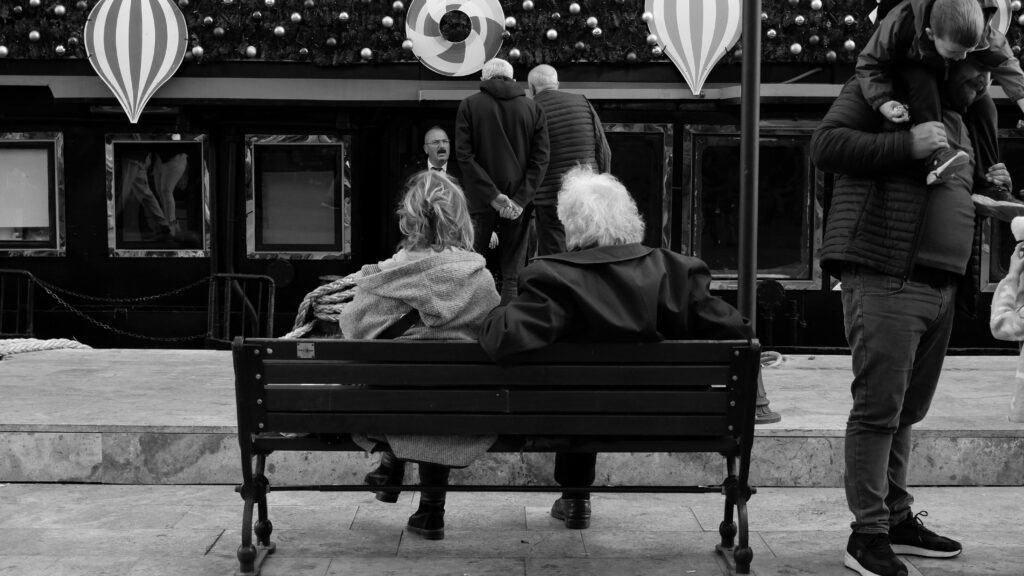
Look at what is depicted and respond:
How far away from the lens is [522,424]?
4246mm

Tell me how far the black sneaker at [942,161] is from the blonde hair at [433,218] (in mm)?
1610

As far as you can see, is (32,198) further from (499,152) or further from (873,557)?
(873,557)

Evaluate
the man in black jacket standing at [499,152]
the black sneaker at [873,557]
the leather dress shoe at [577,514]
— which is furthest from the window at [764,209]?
the black sneaker at [873,557]

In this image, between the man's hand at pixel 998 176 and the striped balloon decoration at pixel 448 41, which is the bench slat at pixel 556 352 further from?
the striped balloon decoration at pixel 448 41

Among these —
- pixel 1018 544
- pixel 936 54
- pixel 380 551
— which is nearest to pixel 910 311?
pixel 936 54

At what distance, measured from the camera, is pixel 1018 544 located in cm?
473

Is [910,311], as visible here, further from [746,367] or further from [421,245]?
A: [421,245]

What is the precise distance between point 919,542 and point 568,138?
402 cm

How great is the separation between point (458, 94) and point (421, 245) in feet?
16.0

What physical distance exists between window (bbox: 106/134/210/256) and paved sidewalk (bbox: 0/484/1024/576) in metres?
4.87

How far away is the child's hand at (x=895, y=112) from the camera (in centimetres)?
412

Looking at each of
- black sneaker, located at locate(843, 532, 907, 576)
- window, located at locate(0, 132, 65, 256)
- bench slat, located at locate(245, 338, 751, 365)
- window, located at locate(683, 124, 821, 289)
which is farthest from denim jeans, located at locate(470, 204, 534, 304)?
window, located at locate(0, 132, 65, 256)

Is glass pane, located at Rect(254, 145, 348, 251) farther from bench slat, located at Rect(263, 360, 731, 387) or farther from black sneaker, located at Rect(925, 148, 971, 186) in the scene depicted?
black sneaker, located at Rect(925, 148, 971, 186)

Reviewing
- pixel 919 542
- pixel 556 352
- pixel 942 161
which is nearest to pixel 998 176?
pixel 942 161
